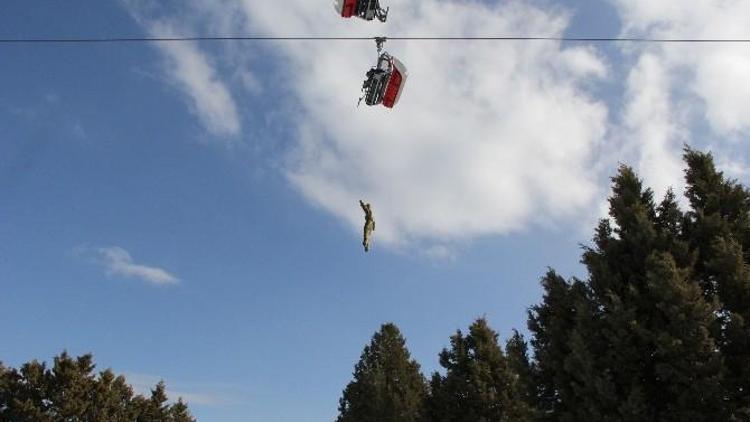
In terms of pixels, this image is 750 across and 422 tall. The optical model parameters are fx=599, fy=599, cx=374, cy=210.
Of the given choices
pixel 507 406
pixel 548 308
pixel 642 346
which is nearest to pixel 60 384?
pixel 507 406

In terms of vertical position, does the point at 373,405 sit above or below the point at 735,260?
above

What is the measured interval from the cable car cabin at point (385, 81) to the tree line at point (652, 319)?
6505 mm

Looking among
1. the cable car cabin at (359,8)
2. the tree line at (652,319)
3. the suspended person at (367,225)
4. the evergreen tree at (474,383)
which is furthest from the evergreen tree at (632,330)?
the evergreen tree at (474,383)

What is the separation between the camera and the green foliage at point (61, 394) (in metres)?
38.5

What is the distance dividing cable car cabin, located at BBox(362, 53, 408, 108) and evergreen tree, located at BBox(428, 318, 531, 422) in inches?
592

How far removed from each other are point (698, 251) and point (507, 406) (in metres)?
13.4

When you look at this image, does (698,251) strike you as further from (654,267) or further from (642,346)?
(642,346)

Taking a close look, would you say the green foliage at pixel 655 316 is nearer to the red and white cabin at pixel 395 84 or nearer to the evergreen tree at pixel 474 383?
the red and white cabin at pixel 395 84

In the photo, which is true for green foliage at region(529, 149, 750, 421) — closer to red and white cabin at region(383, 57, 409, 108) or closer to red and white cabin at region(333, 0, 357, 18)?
red and white cabin at region(383, 57, 409, 108)

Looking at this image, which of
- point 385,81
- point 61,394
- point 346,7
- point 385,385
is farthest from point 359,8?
point 61,394

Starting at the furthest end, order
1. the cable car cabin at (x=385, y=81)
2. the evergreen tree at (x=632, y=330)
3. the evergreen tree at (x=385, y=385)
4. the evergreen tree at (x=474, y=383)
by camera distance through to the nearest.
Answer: the evergreen tree at (x=385, y=385)
the evergreen tree at (x=474, y=383)
the cable car cabin at (x=385, y=81)
the evergreen tree at (x=632, y=330)

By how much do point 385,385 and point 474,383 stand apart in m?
12.9

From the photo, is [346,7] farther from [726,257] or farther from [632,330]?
[726,257]

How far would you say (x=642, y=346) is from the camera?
13.3 metres
